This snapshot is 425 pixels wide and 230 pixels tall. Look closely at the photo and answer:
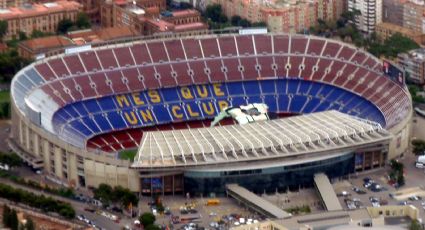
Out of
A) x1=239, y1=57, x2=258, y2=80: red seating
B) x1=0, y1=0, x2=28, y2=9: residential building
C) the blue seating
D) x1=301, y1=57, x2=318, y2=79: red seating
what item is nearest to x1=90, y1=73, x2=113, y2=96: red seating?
the blue seating

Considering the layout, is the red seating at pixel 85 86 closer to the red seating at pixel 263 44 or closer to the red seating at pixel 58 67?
the red seating at pixel 58 67

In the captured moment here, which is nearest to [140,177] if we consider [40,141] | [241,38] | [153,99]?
[40,141]

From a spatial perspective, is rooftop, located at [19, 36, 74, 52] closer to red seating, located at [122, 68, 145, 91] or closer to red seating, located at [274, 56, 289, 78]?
red seating, located at [122, 68, 145, 91]

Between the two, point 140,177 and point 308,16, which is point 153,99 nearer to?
point 140,177

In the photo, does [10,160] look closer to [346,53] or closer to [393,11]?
[346,53]

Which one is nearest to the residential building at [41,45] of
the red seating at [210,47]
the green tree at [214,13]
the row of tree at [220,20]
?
the red seating at [210,47]

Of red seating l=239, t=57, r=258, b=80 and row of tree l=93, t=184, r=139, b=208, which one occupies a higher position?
red seating l=239, t=57, r=258, b=80

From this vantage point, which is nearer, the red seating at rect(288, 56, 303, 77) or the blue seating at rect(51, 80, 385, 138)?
the blue seating at rect(51, 80, 385, 138)
